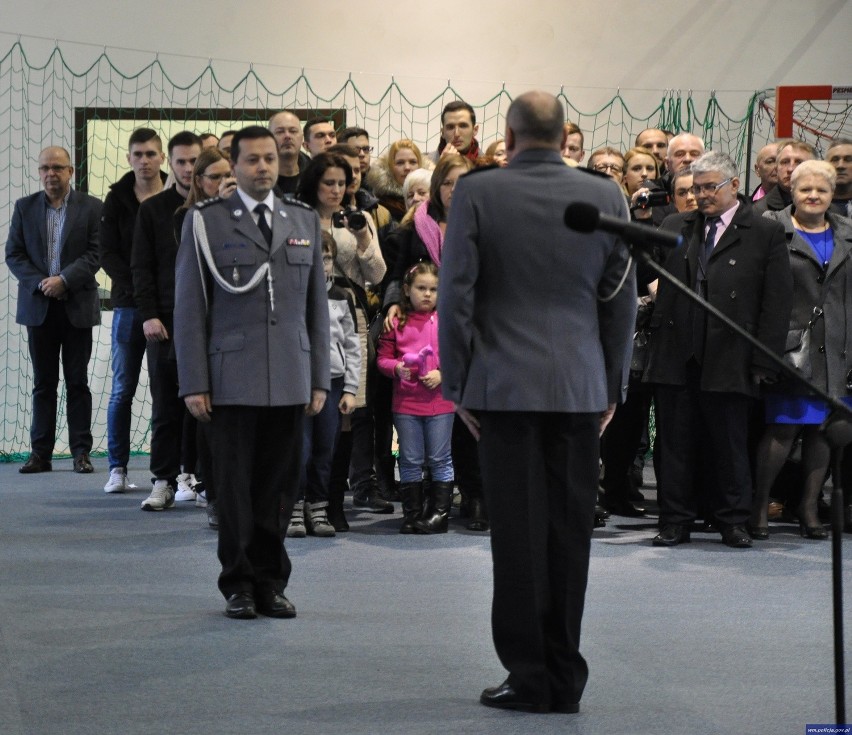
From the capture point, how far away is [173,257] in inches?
227

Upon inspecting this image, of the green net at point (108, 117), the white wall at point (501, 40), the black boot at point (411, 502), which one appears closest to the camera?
the black boot at point (411, 502)

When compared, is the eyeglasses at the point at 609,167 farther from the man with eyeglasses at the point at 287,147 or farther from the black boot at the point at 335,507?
the black boot at the point at 335,507

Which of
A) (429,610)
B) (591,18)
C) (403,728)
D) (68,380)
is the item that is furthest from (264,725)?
(591,18)

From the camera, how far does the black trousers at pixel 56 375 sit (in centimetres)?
700

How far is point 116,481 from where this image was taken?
6.36 m

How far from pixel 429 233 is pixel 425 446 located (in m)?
0.87

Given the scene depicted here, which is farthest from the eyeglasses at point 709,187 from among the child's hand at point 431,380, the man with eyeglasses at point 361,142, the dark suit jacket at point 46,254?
the dark suit jacket at point 46,254

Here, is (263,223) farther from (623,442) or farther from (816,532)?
(816,532)

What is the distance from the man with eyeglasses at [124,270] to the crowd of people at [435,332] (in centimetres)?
1

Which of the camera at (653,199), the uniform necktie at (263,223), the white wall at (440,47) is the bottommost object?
the uniform necktie at (263,223)

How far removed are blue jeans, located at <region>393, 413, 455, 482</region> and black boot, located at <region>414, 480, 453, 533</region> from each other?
36 millimetres

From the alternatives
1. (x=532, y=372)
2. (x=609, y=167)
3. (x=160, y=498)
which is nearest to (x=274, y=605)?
(x=532, y=372)

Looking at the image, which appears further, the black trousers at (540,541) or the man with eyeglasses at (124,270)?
the man with eyeglasses at (124,270)

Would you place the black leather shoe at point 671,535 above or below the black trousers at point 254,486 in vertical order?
below
